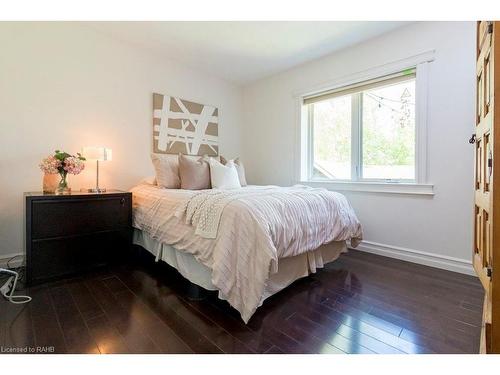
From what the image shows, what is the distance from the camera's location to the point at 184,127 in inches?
134

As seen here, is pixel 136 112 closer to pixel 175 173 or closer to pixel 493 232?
pixel 175 173

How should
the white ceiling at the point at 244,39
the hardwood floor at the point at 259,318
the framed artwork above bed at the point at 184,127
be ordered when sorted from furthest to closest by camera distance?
the framed artwork above bed at the point at 184,127
the white ceiling at the point at 244,39
the hardwood floor at the point at 259,318

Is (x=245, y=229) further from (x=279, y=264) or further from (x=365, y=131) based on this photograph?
(x=365, y=131)

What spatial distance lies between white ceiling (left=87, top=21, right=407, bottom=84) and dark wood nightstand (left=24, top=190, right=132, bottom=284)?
1818mm

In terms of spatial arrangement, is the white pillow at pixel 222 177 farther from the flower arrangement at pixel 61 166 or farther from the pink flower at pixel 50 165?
the pink flower at pixel 50 165

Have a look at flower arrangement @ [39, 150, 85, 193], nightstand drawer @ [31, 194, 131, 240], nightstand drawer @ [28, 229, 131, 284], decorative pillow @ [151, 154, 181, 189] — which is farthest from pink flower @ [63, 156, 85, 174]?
decorative pillow @ [151, 154, 181, 189]

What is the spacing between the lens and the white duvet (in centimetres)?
145

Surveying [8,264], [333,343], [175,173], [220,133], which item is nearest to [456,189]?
A: [333,343]

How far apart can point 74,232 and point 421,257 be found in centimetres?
328

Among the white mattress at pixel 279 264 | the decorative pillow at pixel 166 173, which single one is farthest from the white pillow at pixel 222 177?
the white mattress at pixel 279 264

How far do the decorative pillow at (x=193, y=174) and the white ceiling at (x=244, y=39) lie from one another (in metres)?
1.39

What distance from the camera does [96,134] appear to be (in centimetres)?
272

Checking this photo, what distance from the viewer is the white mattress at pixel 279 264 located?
1705 mm

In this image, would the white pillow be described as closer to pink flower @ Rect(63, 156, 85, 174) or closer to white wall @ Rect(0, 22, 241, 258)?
white wall @ Rect(0, 22, 241, 258)
